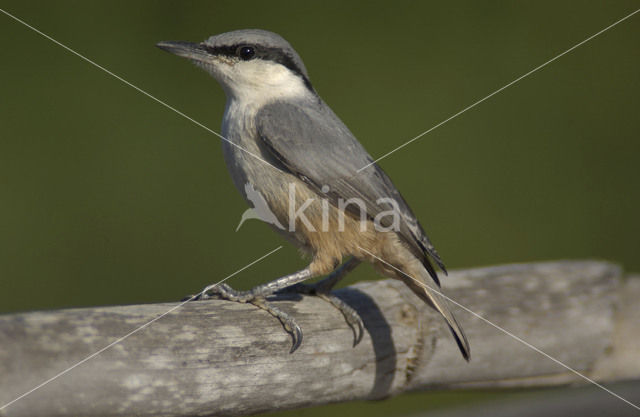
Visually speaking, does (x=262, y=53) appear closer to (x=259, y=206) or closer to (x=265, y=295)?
(x=259, y=206)

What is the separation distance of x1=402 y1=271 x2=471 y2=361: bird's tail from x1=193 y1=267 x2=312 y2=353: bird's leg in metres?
0.31

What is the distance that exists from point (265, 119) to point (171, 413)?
0.88 meters

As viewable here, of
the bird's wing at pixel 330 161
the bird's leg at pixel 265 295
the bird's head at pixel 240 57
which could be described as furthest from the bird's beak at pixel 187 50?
the bird's leg at pixel 265 295

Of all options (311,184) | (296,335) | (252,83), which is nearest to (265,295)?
(296,335)

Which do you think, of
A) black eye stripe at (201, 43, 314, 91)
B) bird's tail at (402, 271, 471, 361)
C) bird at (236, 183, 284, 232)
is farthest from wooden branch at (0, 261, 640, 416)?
black eye stripe at (201, 43, 314, 91)

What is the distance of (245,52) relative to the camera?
2049mm

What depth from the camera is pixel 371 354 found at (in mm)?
1849

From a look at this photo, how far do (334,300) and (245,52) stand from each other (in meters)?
0.80

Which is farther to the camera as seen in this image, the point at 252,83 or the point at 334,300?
the point at 252,83

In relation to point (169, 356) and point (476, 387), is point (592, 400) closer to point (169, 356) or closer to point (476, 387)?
point (476, 387)

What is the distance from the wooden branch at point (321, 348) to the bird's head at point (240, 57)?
2.15ft

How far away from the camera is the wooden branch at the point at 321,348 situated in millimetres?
1284

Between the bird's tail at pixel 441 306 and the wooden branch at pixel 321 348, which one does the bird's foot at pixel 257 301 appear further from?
the bird's tail at pixel 441 306
